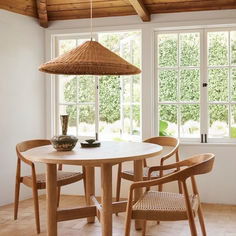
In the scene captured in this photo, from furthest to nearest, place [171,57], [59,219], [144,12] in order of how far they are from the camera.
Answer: [171,57]
[144,12]
[59,219]

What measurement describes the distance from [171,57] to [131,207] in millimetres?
2872

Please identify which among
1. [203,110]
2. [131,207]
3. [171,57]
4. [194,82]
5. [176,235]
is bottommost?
[176,235]

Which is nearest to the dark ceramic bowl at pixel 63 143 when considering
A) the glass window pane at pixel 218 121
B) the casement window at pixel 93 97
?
the casement window at pixel 93 97

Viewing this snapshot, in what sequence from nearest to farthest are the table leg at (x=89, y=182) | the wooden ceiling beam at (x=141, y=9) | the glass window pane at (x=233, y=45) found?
the table leg at (x=89, y=182) → the wooden ceiling beam at (x=141, y=9) → the glass window pane at (x=233, y=45)

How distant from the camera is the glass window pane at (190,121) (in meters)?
4.98

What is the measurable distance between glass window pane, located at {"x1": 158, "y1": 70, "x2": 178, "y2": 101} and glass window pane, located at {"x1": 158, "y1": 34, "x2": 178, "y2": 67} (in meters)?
0.12

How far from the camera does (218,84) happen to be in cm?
492

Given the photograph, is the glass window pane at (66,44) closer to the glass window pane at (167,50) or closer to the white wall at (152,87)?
the white wall at (152,87)

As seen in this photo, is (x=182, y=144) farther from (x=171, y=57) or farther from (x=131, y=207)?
(x=131, y=207)

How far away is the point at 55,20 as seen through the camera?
17.6 ft

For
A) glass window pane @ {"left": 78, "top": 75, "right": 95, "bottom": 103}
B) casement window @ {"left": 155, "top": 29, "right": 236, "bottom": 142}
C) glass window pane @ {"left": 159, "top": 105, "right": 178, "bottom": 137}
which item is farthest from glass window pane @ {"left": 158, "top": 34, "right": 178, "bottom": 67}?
glass window pane @ {"left": 78, "top": 75, "right": 95, "bottom": 103}

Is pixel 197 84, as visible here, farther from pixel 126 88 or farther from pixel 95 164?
pixel 95 164

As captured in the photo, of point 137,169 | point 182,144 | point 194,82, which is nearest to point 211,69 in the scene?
point 194,82

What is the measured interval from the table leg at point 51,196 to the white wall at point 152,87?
1900mm
